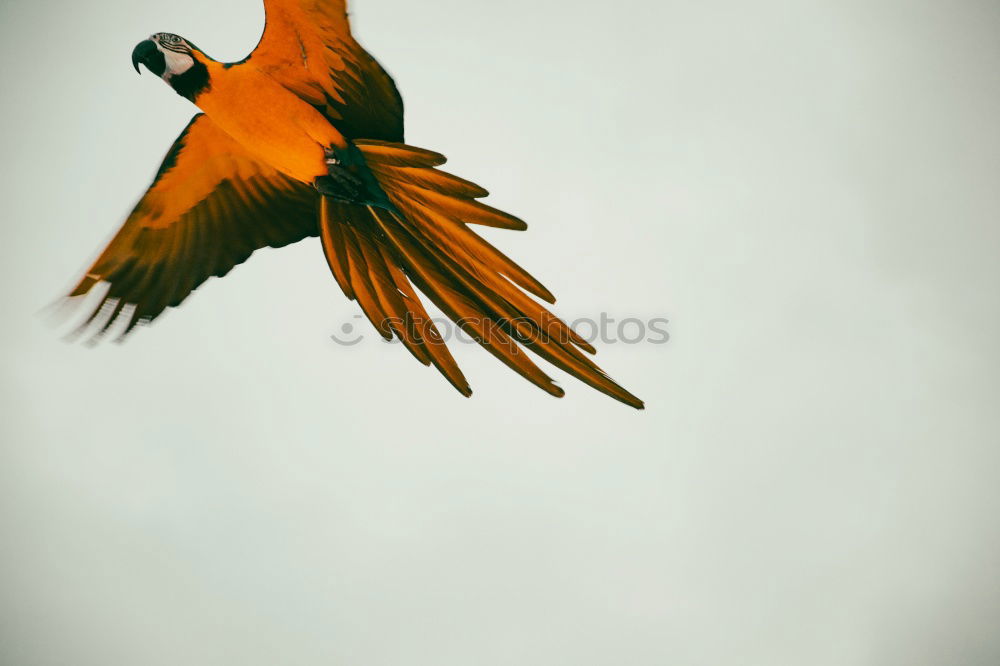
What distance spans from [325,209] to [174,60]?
54cm

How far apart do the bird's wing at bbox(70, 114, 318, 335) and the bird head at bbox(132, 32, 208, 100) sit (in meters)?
0.15

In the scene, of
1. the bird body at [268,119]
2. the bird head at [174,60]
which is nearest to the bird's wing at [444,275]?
the bird body at [268,119]

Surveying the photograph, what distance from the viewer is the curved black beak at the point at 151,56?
2.01m

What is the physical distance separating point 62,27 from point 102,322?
1.09m

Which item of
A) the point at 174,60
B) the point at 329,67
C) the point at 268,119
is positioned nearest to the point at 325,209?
the point at 268,119

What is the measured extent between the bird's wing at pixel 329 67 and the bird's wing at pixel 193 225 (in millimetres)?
268

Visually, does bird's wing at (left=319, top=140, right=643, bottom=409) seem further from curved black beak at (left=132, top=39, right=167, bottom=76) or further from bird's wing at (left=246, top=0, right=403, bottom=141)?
curved black beak at (left=132, top=39, right=167, bottom=76)

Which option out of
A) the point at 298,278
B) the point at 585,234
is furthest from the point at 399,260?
the point at 585,234

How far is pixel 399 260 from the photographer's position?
2221 mm

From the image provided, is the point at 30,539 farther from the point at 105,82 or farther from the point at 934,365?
the point at 934,365

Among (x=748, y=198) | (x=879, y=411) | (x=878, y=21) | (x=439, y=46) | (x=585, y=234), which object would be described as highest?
(x=878, y=21)

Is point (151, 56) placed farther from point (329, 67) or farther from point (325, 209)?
point (325, 209)

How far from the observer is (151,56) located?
6.59 ft

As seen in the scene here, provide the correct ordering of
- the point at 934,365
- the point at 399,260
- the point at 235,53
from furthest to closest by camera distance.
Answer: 1. the point at 934,365
2. the point at 235,53
3. the point at 399,260
